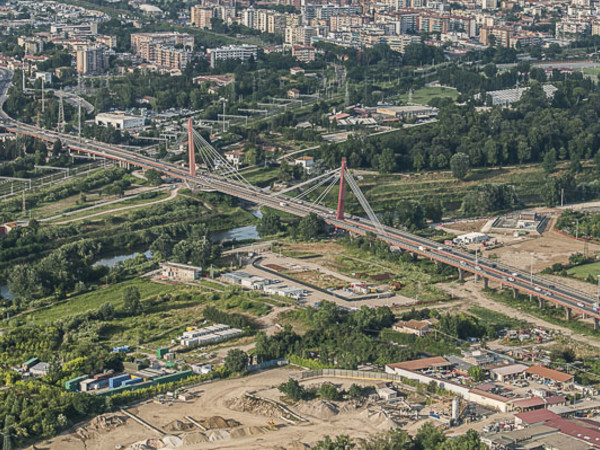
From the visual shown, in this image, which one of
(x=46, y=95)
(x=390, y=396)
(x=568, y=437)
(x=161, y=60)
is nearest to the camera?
(x=568, y=437)

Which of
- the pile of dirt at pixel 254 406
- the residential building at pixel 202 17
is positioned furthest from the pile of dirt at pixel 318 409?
the residential building at pixel 202 17

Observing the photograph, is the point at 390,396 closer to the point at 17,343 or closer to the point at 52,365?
the point at 52,365

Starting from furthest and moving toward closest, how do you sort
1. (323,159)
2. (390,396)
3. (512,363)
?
(323,159), (512,363), (390,396)

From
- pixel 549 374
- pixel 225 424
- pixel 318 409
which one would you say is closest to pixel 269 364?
pixel 318 409

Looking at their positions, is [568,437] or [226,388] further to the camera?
[226,388]

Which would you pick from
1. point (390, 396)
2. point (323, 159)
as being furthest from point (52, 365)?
point (323, 159)

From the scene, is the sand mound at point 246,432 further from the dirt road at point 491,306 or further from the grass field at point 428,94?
the grass field at point 428,94
